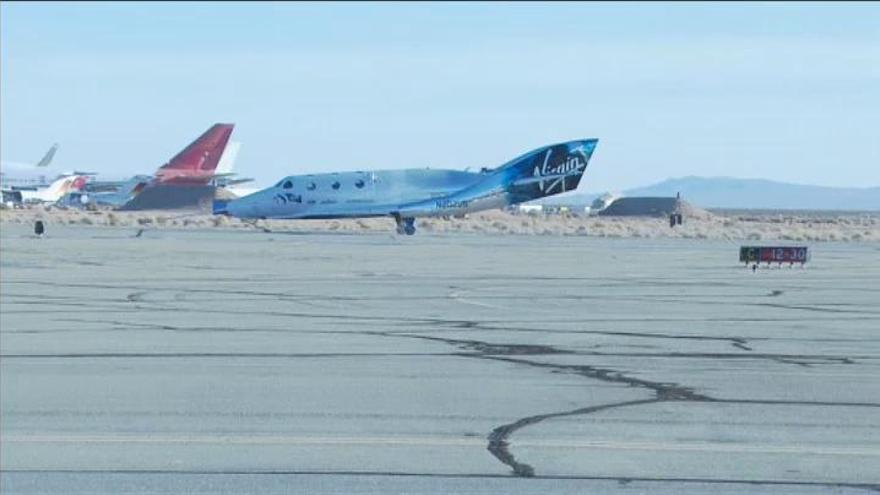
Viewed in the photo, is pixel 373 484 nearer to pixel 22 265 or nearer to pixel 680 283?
pixel 680 283

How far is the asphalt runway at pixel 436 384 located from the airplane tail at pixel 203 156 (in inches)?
2964

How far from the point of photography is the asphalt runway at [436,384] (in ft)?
35.0

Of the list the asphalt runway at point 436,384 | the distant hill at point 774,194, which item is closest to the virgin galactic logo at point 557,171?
the distant hill at point 774,194

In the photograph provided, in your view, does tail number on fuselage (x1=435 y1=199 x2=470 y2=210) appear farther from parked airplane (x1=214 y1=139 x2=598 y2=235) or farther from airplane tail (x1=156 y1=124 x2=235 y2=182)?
airplane tail (x1=156 y1=124 x2=235 y2=182)

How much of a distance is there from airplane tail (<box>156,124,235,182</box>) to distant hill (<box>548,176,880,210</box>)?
68096 millimetres

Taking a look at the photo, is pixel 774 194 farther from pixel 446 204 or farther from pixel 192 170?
pixel 192 170

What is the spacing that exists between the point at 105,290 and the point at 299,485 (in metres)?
17.1

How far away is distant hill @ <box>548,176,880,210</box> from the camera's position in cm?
2523

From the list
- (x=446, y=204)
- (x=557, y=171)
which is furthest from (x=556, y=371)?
(x=446, y=204)

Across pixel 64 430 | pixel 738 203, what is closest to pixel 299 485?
pixel 64 430

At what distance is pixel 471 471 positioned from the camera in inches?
418

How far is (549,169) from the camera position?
63844mm

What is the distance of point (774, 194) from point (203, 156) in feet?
248

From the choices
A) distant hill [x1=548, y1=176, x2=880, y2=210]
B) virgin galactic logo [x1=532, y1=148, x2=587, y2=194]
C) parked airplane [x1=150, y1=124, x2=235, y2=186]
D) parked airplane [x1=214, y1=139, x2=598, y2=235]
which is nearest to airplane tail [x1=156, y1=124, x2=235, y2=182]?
parked airplane [x1=150, y1=124, x2=235, y2=186]
